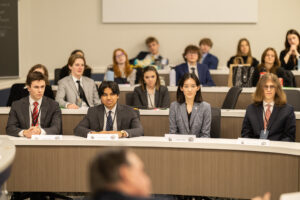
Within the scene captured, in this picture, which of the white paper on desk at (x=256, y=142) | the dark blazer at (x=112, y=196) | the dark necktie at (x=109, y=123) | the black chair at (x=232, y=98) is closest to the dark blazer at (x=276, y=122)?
the white paper on desk at (x=256, y=142)

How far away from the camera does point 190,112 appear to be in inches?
189

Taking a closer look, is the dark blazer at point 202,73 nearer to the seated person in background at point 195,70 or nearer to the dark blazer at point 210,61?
the seated person in background at point 195,70

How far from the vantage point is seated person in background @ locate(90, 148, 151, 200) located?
1.46 m

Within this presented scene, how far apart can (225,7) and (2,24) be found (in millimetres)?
4279

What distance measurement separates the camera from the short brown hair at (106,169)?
145cm

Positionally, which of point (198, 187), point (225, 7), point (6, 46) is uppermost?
point (225, 7)

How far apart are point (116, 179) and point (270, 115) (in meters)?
3.34

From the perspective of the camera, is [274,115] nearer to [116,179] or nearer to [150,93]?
[150,93]

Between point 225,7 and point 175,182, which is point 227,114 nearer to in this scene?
point 175,182

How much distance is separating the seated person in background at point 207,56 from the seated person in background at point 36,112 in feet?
18.6

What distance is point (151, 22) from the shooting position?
10.8 metres

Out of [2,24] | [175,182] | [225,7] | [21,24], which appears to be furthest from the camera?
[225,7]

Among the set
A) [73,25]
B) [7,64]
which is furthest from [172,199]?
[73,25]

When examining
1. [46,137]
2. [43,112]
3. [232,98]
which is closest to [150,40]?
[232,98]
